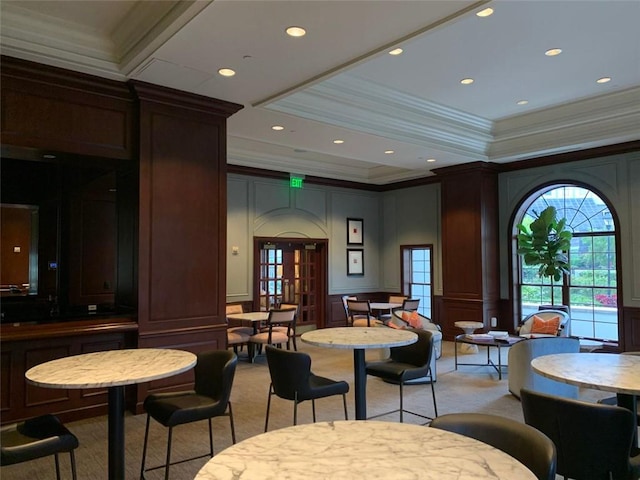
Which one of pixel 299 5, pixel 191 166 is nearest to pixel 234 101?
pixel 191 166

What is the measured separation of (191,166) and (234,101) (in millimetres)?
915

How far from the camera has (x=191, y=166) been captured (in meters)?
5.09

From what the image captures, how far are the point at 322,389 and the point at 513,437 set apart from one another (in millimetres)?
1922

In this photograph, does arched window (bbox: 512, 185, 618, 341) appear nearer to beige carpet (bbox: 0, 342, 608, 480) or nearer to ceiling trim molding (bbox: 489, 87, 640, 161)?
ceiling trim molding (bbox: 489, 87, 640, 161)

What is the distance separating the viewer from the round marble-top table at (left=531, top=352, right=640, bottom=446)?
2.45 m

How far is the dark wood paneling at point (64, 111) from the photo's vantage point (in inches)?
163

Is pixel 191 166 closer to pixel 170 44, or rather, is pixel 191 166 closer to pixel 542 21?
pixel 170 44

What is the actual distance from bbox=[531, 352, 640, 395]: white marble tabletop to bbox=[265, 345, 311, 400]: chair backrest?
62.1 inches

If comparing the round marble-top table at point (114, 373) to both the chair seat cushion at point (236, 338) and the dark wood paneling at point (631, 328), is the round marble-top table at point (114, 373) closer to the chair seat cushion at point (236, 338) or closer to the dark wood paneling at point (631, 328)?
the chair seat cushion at point (236, 338)

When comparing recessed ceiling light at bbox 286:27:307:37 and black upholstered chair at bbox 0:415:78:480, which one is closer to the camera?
black upholstered chair at bbox 0:415:78:480

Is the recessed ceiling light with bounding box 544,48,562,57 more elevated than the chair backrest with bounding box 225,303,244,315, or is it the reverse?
the recessed ceiling light with bounding box 544,48,562,57

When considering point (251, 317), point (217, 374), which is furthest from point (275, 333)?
point (217, 374)

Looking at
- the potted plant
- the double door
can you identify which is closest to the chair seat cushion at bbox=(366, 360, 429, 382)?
the potted plant

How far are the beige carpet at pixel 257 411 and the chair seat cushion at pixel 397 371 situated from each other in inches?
A: 28.0
